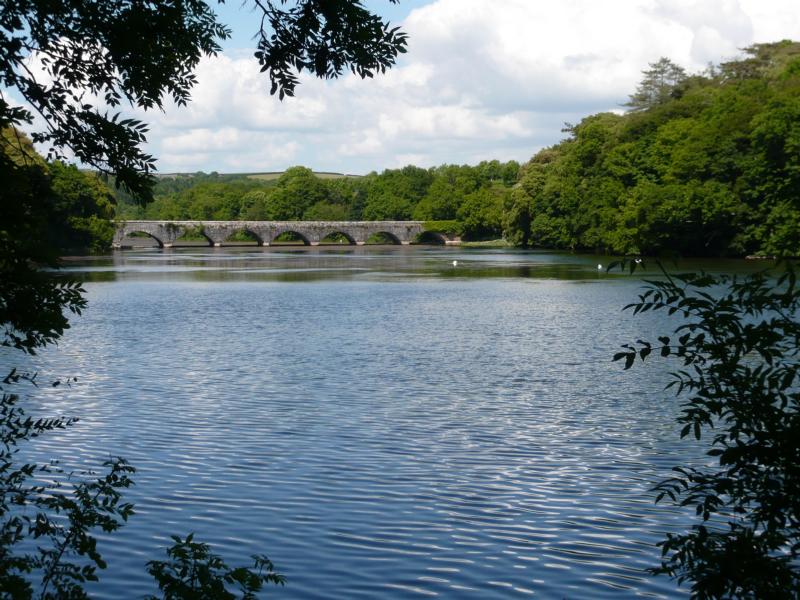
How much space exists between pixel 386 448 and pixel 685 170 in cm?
5688

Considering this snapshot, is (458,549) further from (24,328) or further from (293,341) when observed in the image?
(293,341)

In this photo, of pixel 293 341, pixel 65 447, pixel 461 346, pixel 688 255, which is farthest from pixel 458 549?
pixel 688 255

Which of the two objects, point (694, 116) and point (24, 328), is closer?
point (24, 328)

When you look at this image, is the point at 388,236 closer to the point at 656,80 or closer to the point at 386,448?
the point at 656,80

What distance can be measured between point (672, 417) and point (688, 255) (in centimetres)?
5719

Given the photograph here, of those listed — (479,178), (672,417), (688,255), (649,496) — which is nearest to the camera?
(649,496)

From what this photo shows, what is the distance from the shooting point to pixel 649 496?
11336 mm

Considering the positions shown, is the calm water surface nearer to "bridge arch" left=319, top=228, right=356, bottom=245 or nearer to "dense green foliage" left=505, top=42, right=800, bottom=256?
"dense green foliage" left=505, top=42, right=800, bottom=256

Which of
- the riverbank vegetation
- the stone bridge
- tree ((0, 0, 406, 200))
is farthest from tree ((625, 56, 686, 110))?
tree ((0, 0, 406, 200))

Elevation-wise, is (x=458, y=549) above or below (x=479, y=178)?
below

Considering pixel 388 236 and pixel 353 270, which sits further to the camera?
pixel 388 236

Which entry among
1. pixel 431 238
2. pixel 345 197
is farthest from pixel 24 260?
pixel 345 197

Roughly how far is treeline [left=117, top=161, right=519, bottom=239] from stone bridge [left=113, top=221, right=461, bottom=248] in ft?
32.6

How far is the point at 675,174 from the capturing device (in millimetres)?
68000
